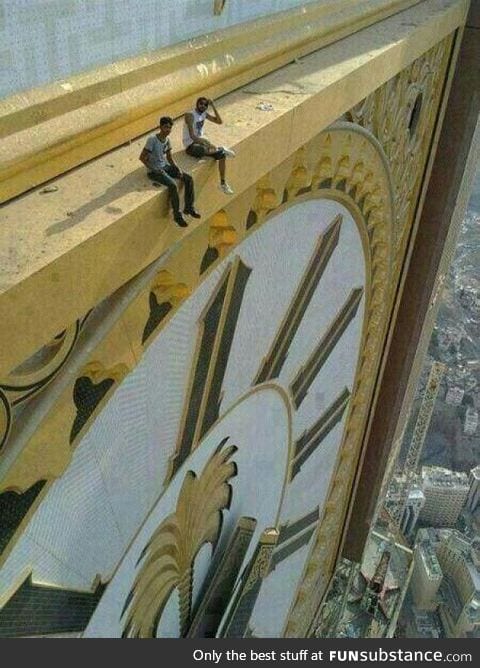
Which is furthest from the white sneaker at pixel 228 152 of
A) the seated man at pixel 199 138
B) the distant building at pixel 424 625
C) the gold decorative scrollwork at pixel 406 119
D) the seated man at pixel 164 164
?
the distant building at pixel 424 625

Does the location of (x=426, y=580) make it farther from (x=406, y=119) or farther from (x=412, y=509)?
(x=406, y=119)

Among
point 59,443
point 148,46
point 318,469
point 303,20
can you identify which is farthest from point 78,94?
point 318,469

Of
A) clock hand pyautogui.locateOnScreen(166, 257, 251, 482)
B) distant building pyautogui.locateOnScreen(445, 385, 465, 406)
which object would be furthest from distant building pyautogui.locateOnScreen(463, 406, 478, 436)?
clock hand pyautogui.locateOnScreen(166, 257, 251, 482)

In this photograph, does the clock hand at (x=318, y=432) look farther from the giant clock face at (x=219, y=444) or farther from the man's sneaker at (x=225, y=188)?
the man's sneaker at (x=225, y=188)

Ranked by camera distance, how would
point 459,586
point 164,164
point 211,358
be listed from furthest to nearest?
point 459,586 < point 211,358 < point 164,164

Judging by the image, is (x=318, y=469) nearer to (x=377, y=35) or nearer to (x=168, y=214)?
(x=377, y=35)

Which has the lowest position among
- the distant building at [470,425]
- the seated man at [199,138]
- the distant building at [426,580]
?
the seated man at [199,138]

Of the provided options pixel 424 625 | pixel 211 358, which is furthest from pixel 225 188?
pixel 424 625
